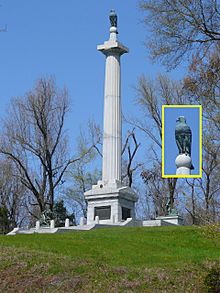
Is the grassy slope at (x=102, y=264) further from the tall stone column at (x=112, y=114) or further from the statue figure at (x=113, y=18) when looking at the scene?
the statue figure at (x=113, y=18)

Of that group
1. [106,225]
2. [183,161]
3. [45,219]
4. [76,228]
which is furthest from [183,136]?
[45,219]

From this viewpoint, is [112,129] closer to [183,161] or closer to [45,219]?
[45,219]

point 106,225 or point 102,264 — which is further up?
point 106,225

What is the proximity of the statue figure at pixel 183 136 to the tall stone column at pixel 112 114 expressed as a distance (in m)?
23.2

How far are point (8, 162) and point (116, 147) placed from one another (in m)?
10.7

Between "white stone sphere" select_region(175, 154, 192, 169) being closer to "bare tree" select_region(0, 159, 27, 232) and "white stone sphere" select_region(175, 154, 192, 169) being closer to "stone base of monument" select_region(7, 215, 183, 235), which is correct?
"stone base of monument" select_region(7, 215, 183, 235)

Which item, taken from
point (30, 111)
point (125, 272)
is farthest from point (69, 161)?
point (125, 272)

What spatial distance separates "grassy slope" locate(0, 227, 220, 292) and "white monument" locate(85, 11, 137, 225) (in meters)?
12.9

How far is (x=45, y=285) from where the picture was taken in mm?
12953

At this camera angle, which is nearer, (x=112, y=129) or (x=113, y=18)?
(x=112, y=129)

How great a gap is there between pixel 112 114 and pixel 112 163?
115 inches

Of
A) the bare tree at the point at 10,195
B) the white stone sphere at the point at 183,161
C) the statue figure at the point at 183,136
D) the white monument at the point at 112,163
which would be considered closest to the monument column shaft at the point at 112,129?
the white monument at the point at 112,163

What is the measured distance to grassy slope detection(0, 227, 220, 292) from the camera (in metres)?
12.9

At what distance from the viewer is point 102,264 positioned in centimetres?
1455
